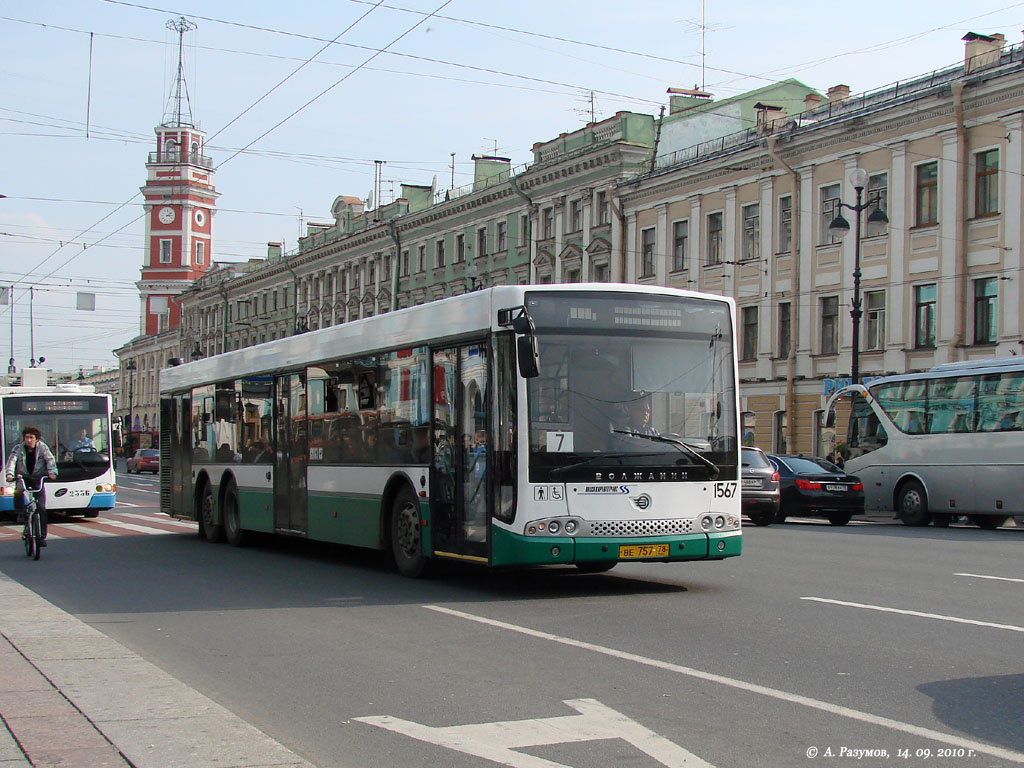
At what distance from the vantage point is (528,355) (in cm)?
1084

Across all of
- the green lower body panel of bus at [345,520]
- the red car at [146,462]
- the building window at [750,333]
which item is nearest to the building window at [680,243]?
the building window at [750,333]

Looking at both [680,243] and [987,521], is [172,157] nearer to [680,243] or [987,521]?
[680,243]

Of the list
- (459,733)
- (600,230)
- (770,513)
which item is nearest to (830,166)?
(600,230)

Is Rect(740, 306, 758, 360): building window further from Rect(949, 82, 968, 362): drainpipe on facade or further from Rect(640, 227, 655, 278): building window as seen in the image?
Rect(949, 82, 968, 362): drainpipe on facade

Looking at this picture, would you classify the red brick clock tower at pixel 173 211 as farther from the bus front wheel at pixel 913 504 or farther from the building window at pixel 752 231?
the bus front wheel at pixel 913 504

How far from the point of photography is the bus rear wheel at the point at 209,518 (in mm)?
19688

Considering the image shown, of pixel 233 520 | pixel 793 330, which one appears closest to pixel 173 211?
pixel 793 330

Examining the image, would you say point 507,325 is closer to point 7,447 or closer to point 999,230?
point 7,447

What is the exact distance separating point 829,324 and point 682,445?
99.4 feet

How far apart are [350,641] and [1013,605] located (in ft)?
17.7

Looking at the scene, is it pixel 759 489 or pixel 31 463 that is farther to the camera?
pixel 759 489

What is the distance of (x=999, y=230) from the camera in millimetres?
34844

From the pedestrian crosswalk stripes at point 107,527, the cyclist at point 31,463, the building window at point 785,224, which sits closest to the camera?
the cyclist at point 31,463

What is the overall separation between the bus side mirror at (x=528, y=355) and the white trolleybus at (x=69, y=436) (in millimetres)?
17203
